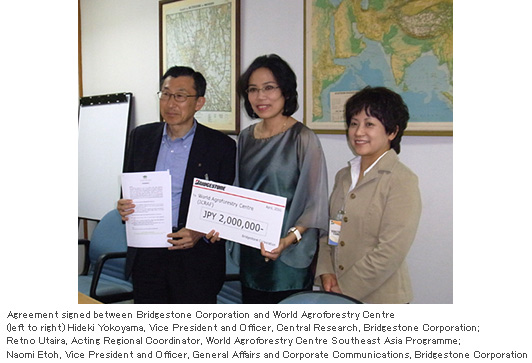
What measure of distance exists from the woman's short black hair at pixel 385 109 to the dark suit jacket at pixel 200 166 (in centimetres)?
53

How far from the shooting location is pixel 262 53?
7.02ft

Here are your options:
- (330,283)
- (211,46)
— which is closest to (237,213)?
(330,283)

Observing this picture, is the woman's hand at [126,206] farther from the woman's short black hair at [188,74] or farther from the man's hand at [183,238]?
the woman's short black hair at [188,74]

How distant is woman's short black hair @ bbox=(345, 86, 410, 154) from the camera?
1.55 m

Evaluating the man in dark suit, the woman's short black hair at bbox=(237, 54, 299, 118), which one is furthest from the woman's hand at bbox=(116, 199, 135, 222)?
the woman's short black hair at bbox=(237, 54, 299, 118)

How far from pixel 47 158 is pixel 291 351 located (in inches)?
41.3

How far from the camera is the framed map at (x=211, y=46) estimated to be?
7.47 feet

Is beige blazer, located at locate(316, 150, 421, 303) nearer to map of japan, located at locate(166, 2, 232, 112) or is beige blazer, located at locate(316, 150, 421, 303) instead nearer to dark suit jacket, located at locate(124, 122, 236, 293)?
dark suit jacket, located at locate(124, 122, 236, 293)

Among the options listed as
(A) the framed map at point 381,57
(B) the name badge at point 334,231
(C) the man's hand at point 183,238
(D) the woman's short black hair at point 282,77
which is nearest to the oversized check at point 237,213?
(C) the man's hand at point 183,238

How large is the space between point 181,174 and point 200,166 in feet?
0.28

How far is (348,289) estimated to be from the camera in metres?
1.60

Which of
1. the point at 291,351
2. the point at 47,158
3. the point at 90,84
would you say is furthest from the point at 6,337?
the point at 90,84

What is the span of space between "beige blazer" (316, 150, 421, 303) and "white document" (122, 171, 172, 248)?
65 cm

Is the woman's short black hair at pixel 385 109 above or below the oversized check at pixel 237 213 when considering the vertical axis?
above
